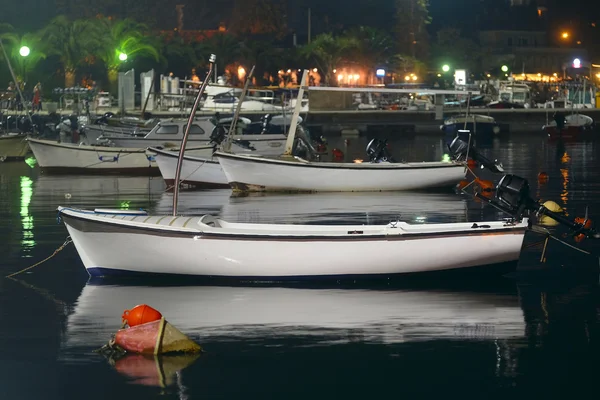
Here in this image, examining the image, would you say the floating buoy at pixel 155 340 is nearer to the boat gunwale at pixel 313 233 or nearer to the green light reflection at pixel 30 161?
the boat gunwale at pixel 313 233

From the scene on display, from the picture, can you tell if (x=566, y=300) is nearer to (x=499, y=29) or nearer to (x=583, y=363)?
(x=583, y=363)

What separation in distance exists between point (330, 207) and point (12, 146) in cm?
2478

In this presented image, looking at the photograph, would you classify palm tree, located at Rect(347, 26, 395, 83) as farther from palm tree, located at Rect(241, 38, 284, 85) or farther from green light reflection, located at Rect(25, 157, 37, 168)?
green light reflection, located at Rect(25, 157, 37, 168)

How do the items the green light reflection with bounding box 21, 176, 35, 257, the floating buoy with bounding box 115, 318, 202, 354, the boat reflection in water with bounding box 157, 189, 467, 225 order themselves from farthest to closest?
1. the boat reflection in water with bounding box 157, 189, 467, 225
2. the green light reflection with bounding box 21, 176, 35, 257
3. the floating buoy with bounding box 115, 318, 202, 354

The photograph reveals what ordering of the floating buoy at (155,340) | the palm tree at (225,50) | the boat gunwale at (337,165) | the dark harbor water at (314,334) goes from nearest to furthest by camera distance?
1. the dark harbor water at (314,334)
2. the floating buoy at (155,340)
3. the boat gunwale at (337,165)
4. the palm tree at (225,50)

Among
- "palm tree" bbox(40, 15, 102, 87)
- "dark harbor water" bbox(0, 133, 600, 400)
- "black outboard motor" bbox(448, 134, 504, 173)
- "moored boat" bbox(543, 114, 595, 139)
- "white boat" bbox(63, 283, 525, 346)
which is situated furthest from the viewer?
"palm tree" bbox(40, 15, 102, 87)

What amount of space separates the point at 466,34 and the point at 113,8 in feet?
187

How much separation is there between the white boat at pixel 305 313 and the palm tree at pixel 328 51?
9735cm

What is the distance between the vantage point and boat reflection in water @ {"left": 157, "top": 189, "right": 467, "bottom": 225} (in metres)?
29.9

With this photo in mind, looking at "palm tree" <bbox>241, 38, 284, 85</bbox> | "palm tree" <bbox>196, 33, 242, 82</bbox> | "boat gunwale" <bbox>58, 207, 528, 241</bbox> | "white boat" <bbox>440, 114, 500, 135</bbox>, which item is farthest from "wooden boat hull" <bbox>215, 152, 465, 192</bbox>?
"palm tree" <bbox>241, 38, 284, 85</bbox>

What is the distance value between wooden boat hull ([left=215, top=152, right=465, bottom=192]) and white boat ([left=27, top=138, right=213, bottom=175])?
949 cm

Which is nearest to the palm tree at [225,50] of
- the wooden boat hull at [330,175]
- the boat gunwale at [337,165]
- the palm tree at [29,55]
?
the palm tree at [29,55]

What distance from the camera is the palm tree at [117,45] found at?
94.0m

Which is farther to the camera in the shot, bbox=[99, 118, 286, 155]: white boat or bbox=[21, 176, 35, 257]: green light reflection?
bbox=[99, 118, 286, 155]: white boat
